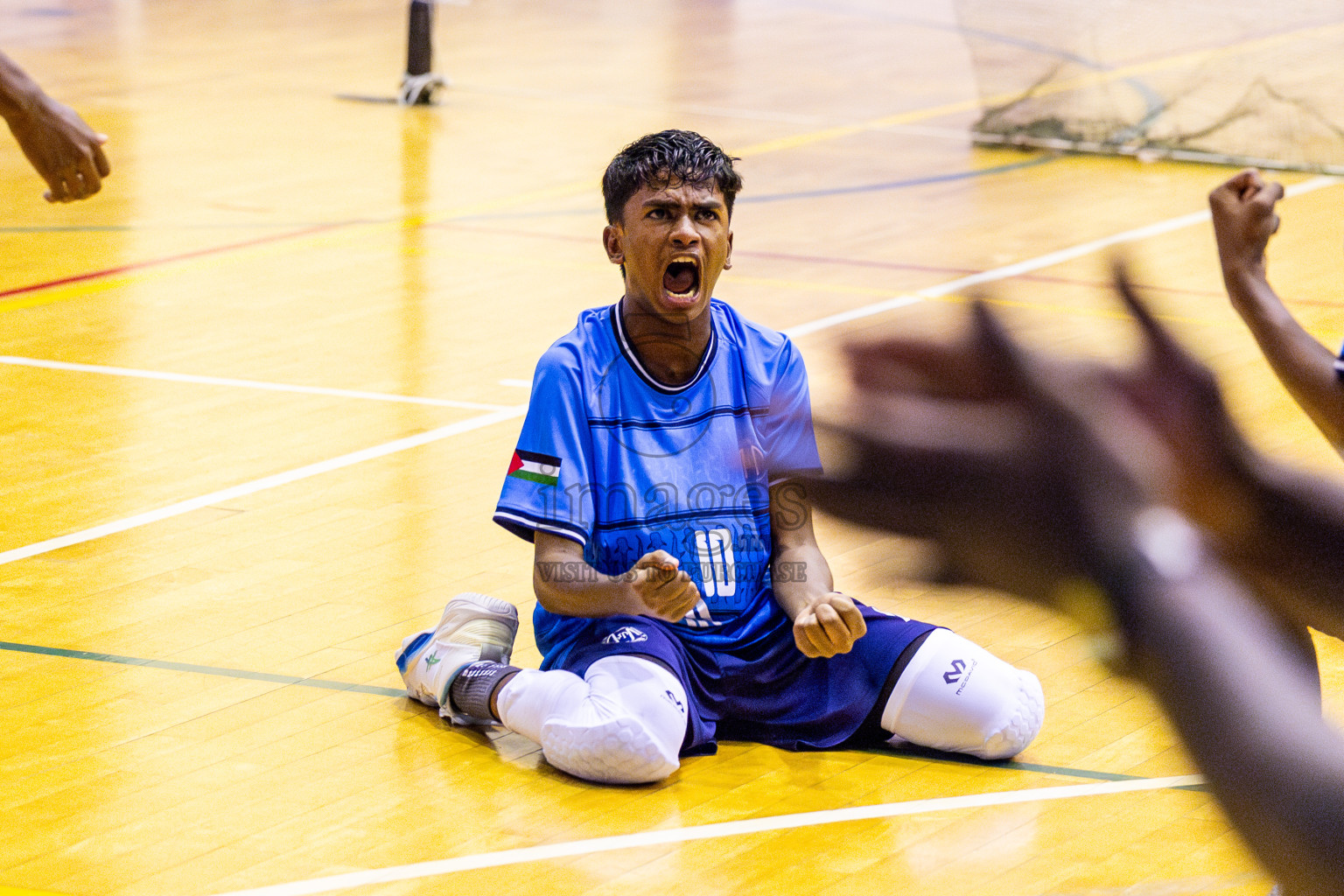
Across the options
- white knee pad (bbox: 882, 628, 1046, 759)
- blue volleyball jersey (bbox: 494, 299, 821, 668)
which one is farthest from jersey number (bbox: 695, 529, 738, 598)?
white knee pad (bbox: 882, 628, 1046, 759)

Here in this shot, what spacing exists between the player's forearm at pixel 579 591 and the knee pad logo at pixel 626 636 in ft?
0.13

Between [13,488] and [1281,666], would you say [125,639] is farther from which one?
[1281,666]

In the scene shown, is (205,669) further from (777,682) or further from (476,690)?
(777,682)

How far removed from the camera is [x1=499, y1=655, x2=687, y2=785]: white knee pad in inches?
110

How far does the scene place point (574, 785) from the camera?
2.86m

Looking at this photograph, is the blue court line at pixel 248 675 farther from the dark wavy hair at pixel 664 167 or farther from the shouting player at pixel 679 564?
the dark wavy hair at pixel 664 167

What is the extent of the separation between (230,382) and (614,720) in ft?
10.4

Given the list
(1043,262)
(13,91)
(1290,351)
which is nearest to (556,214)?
(1043,262)

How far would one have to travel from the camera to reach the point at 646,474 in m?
2.95

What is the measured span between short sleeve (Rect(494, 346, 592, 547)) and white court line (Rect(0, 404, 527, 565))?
5.21 ft

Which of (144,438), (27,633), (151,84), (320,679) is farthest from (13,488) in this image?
(151,84)

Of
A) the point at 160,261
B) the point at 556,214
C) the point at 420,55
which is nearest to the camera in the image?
the point at 160,261

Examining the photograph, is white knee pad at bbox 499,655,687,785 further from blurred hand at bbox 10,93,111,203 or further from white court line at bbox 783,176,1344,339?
white court line at bbox 783,176,1344,339

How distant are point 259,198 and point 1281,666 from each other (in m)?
8.68
